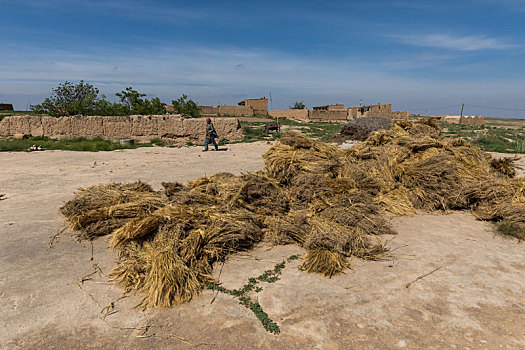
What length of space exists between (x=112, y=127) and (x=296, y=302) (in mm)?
13975

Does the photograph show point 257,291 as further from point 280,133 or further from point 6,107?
point 6,107

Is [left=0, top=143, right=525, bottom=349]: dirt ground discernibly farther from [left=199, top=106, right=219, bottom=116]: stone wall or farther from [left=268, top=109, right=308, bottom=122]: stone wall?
[left=199, top=106, right=219, bottom=116]: stone wall

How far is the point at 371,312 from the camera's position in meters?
2.50

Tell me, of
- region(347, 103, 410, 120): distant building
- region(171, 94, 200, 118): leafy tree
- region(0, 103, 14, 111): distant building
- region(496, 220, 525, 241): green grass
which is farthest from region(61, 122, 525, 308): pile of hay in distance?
region(0, 103, 14, 111): distant building

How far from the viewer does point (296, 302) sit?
8.64ft

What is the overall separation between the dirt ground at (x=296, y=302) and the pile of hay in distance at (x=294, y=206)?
0.67ft

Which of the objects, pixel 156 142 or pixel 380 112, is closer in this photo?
pixel 156 142

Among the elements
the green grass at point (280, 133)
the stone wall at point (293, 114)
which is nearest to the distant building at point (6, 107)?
the stone wall at point (293, 114)

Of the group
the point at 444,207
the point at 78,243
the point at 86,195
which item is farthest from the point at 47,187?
the point at 444,207

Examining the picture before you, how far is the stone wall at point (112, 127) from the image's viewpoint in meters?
13.9

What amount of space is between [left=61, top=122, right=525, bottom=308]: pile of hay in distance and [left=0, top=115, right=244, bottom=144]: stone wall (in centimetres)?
944

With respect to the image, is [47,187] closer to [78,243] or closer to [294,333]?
[78,243]

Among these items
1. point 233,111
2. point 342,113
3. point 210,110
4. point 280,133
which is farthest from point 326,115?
point 280,133

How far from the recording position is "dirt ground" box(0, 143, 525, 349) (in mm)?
2209
